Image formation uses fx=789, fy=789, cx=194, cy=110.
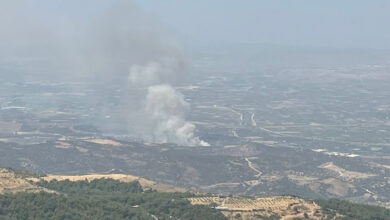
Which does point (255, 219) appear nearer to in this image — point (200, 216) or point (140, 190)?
point (200, 216)

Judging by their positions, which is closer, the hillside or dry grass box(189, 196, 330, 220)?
the hillside

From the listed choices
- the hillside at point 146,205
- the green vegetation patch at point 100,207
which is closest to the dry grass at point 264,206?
the hillside at point 146,205

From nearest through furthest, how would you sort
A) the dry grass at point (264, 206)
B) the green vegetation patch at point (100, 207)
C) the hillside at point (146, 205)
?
the green vegetation patch at point (100, 207) < the hillside at point (146, 205) < the dry grass at point (264, 206)

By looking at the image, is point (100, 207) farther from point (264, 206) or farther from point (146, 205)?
point (264, 206)

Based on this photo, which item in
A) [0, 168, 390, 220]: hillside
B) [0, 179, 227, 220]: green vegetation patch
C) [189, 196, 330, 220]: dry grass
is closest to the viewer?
[0, 179, 227, 220]: green vegetation patch

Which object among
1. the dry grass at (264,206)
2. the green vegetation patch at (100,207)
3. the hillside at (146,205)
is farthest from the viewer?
the dry grass at (264,206)

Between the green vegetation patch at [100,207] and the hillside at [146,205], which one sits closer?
the green vegetation patch at [100,207]

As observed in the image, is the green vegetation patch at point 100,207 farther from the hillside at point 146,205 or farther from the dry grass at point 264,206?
the dry grass at point 264,206

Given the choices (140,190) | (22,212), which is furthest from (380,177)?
(22,212)

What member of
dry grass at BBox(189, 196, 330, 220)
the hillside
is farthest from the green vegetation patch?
dry grass at BBox(189, 196, 330, 220)

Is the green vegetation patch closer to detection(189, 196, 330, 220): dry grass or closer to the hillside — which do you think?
the hillside
